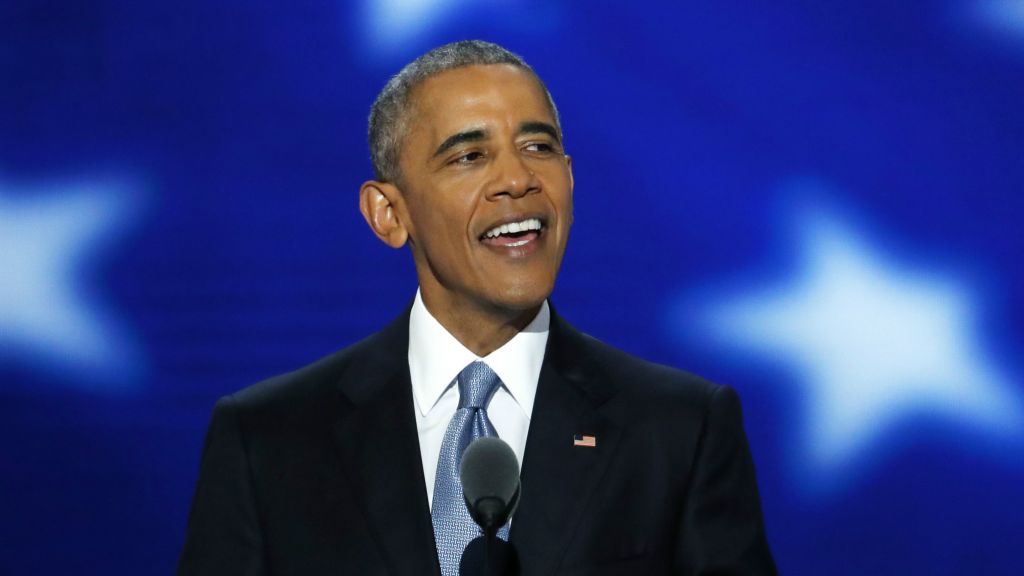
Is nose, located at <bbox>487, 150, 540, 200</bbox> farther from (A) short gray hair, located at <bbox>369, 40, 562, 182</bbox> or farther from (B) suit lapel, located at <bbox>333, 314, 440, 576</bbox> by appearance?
(B) suit lapel, located at <bbox>333, 314, 440, 576</bbox>

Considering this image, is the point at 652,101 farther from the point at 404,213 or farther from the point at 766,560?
the point at 766,560

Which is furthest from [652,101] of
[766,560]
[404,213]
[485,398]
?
[766,560]

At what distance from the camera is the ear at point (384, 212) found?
2068mm

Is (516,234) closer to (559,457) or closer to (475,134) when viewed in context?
(475,134)

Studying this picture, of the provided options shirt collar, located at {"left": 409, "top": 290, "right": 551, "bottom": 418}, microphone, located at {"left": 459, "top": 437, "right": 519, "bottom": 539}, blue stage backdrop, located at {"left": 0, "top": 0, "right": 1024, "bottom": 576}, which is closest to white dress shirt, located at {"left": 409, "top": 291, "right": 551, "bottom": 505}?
shirt collar, located at {"left": 409, "top": 290, "right": 551, "bottom": 418}

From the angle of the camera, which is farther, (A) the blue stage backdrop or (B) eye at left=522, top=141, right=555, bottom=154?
(A) the blue stage backdrop

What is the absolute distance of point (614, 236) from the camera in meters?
2.64

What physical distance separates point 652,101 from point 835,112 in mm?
361

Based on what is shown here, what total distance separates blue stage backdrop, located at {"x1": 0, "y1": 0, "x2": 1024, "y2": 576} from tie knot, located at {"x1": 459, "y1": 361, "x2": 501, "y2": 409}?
72cm

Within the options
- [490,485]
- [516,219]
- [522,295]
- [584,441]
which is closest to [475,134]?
[516,219]

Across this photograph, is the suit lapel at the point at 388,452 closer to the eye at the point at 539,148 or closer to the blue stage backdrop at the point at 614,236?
the eye at the point at 539,148

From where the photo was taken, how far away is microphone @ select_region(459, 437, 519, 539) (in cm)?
129

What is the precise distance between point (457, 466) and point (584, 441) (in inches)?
7.2

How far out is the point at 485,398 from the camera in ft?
6.31
